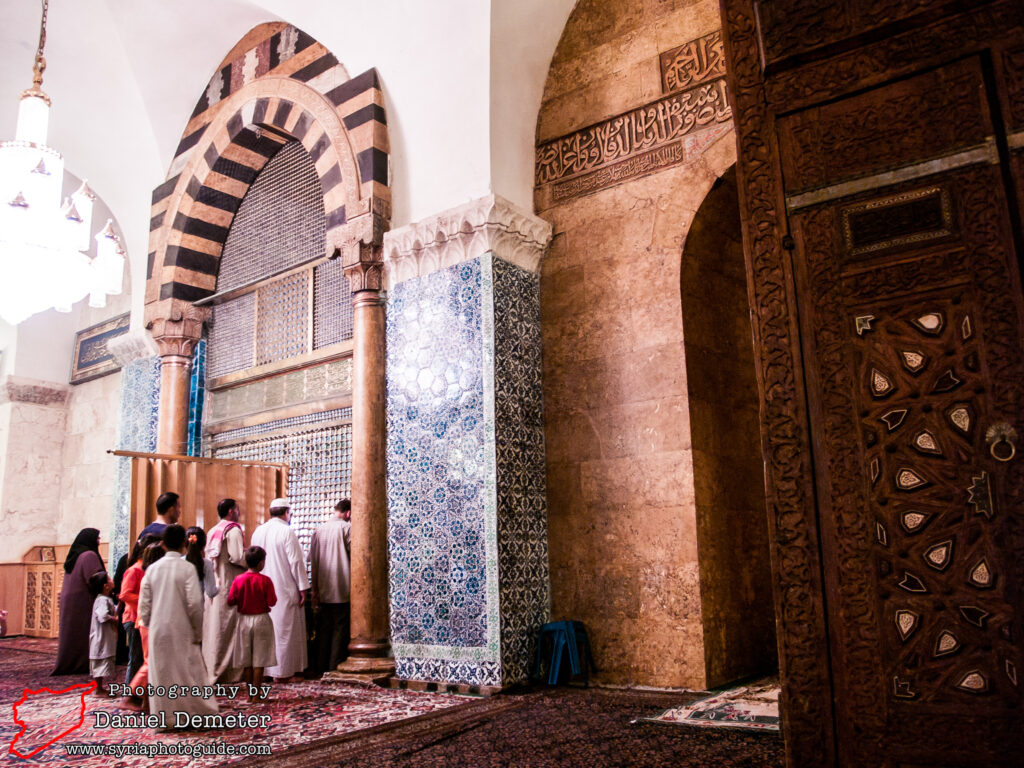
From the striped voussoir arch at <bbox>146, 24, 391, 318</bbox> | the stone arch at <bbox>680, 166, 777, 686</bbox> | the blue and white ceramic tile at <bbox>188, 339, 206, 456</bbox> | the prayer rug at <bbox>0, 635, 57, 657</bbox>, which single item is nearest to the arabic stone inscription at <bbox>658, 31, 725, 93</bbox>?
the stone arch at <bbox>680, 166, 777, 686</bbox>

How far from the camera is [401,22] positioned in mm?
5410

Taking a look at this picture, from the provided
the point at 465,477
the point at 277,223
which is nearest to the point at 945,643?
the point at 465,477

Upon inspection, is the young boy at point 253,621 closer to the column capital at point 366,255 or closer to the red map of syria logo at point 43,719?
the red map of syria logo at point 43,719

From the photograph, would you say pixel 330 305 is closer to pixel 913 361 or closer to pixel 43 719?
pixel 43 719

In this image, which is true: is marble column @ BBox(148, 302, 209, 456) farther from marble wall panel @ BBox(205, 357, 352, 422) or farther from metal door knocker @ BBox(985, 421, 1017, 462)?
metal door knocker @ BBox(985, 421, 1017, 462)

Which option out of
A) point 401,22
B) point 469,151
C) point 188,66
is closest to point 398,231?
point 469,151

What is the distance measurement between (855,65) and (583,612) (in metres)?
3.47

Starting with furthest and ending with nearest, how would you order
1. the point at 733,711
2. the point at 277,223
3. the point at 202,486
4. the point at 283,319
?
the point at 277,223 → the point at 283,319 → the point at 202,486 → the point at 733,711

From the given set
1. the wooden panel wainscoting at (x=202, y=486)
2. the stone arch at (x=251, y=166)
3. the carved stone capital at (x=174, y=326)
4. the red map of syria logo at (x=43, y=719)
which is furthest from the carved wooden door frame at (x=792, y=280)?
the carved stone capital at (x=174, y=326)

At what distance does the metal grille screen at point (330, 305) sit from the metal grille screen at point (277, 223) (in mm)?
195

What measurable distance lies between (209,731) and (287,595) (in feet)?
4.93

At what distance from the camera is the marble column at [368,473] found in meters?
4.93

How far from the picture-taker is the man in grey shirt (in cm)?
530

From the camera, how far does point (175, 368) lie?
6973 mm
